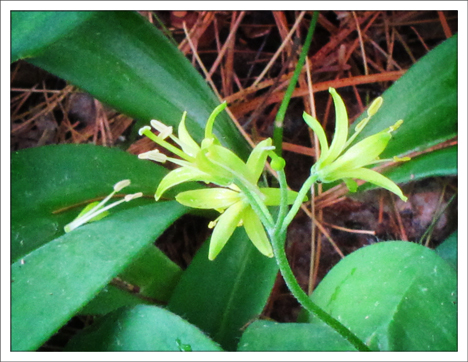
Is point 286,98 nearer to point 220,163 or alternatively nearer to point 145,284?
point 220,163

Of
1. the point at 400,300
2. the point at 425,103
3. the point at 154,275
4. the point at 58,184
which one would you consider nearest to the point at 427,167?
the point at 425,103

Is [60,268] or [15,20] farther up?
[15,20]

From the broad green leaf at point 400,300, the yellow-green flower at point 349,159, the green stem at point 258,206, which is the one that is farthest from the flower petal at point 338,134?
the broad green leaf at point 400,300

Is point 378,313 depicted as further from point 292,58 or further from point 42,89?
point 42,89

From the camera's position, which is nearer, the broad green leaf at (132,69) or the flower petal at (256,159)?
the flower petal at (256,159)

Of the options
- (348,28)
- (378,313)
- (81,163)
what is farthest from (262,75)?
(378,313)

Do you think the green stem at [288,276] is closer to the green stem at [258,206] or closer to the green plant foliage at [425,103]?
the green stem at [258,206]
